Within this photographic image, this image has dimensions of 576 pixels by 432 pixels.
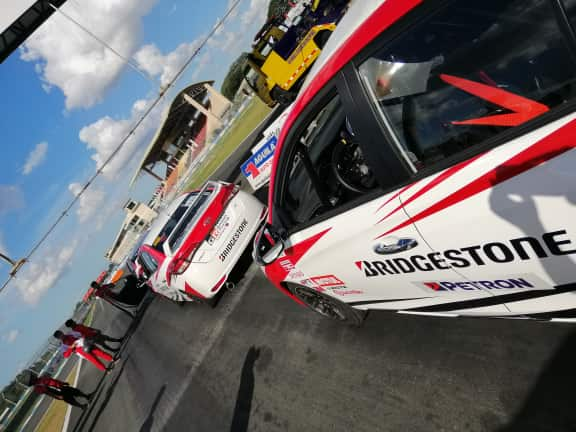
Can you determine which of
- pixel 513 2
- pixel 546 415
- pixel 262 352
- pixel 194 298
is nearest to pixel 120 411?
pixel 194 298

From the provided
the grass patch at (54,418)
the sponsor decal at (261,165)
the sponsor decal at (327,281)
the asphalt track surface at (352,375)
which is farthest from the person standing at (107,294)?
the sponsor decal at (327,281)

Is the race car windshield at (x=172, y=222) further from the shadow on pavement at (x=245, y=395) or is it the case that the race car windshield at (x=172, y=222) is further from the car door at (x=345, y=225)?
the car door at (x=345, y=225)

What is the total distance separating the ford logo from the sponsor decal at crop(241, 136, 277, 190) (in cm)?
529

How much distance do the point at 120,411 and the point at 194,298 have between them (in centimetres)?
269

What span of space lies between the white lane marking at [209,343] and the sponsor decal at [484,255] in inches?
160

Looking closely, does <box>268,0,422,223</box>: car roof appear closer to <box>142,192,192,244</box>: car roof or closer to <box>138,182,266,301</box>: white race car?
<box>138,182,266,301</box>: white race car

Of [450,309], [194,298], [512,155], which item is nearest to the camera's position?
[512,155]

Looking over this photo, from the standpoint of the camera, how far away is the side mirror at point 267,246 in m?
2.85

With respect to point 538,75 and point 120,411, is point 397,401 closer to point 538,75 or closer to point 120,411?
point 538,75

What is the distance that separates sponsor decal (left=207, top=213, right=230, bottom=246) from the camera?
5375 millimetres

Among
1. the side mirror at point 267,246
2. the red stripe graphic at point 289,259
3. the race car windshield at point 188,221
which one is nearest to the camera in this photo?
the red stripe graphic at point 289,259

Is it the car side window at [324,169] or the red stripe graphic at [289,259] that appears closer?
the red stripe graphic at [289,259]

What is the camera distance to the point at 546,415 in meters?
1.84

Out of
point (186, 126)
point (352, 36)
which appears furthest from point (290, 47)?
point (186, 126)
